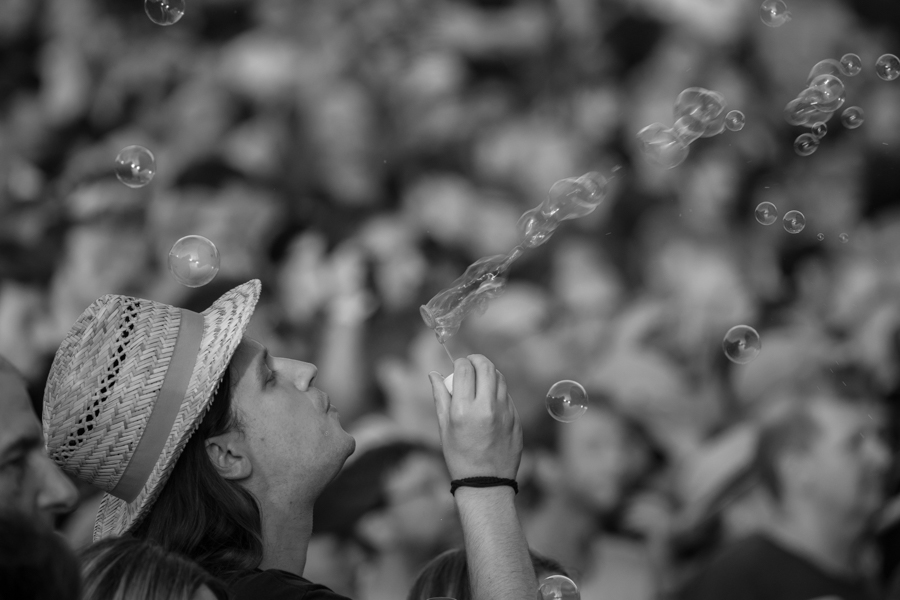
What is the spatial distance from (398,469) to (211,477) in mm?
1566

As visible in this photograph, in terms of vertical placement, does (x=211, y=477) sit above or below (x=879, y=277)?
above

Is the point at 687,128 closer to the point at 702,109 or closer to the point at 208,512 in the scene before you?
the point at 702,109

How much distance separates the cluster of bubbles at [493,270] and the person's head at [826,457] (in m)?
1.06

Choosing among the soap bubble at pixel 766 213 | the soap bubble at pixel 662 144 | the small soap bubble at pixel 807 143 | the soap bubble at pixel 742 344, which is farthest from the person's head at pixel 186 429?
the small soap bubble at pixel 807 143

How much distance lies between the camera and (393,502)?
253 centimetres

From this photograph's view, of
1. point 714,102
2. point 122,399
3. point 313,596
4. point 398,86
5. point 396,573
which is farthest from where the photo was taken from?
point 398,86

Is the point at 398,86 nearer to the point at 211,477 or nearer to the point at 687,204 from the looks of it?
the point at 687,204

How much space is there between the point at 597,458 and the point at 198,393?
5.26 feet

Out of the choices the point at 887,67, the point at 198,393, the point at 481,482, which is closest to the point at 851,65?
the point at 887,67

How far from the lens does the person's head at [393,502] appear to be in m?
2.48

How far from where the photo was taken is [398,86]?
2.81 metres

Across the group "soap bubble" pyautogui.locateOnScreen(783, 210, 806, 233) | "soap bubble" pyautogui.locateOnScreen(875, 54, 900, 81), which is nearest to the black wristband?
"soap bubble" pyautogui.locateOnScreen(783, 210, 806, 233)

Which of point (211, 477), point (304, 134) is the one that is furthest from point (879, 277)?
point (211, 477)

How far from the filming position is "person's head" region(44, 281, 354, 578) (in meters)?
0.98
